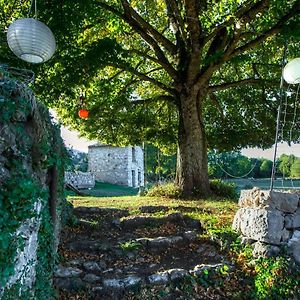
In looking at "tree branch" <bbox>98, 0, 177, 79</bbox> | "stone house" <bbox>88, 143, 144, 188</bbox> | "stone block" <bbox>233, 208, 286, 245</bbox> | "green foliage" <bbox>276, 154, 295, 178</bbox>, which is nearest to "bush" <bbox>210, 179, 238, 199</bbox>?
"tree branch" <bbox>98, 0, 177, 79</bbox>

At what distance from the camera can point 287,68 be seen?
6.07 meters

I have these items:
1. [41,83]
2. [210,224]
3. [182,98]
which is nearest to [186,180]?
[182,98]

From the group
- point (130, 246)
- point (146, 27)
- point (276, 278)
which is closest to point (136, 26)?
point (146, 27)

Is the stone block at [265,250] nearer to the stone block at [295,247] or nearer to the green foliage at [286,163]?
the stone block at [295,247]

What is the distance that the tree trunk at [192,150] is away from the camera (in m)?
10.6

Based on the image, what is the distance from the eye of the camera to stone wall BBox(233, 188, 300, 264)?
5.66 meters

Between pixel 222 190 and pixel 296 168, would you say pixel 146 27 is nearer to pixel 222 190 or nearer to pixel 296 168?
pixel 222 190

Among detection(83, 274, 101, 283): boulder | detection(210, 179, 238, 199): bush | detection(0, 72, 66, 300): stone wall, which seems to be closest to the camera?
detection(0, 72, 66, 300): stone wall

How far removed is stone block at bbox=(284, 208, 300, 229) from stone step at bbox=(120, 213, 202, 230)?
1604 millimetres

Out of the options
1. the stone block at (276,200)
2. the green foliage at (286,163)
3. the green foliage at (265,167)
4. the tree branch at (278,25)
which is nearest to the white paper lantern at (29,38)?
the stone block at (276,200)

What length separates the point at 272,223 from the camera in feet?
18.7

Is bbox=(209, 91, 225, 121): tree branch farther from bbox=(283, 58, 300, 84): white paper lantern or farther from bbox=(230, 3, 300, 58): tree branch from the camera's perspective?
bbox=(283, 58, 300, 84): white paper lantern

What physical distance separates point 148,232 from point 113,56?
15.2 feet

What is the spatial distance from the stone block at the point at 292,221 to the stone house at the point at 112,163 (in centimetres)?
2464
